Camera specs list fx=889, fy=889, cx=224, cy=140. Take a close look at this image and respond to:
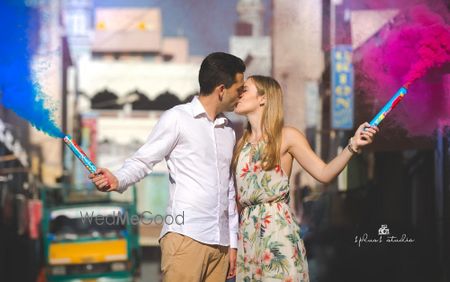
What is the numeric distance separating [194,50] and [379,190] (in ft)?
4.84

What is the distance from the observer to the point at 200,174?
3443 mm

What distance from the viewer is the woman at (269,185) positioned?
3.46 m

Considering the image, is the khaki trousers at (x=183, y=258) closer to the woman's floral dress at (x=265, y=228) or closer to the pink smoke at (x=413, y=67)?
the woman's floral dress at (x=265, y=228)

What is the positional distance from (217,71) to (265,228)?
2.12ft

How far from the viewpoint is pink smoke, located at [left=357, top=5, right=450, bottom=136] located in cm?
507

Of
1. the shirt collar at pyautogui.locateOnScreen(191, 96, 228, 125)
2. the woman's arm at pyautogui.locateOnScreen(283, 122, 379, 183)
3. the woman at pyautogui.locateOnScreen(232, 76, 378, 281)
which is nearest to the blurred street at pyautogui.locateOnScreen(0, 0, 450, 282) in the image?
the shirt collar at pyautogui.locateOnScreen(191, 96, 228, 125)

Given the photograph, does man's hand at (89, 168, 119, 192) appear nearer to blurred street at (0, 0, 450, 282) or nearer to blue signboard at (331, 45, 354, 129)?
blurred street at (0, 0, 450, 282)

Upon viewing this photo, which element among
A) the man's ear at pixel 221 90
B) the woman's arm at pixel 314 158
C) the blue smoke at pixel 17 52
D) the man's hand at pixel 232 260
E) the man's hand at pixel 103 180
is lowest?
the man's hand at pixel 232 260
